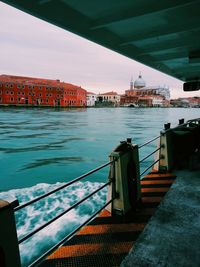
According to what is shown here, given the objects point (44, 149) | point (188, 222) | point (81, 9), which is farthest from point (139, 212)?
point (44, 149)

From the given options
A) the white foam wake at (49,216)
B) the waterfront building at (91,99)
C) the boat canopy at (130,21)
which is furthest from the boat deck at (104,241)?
the waterfront building at (91,99)

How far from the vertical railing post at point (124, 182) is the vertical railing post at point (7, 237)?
2.10m

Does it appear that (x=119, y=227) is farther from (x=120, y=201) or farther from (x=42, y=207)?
(x=42, y=207)

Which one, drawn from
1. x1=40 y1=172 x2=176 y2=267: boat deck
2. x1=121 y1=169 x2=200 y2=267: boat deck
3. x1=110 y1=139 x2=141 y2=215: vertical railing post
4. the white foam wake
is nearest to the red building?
the white foam wake

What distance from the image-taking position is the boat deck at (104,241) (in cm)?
266

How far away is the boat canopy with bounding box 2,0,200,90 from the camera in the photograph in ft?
9.12

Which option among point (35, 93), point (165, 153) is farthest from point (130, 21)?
point (35, 93)

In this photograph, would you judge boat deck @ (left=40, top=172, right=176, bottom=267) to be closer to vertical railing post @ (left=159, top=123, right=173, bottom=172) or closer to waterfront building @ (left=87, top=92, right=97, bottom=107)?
vertical railing post @ (left=159, top=123, right=173, bottom=172)

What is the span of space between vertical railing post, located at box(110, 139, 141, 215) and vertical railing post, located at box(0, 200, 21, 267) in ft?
6.88

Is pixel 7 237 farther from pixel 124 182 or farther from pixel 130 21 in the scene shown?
pixel 130 21

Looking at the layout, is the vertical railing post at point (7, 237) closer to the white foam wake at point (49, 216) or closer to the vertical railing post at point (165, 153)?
the white foam wake at point (49, 216)

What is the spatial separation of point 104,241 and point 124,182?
108cm

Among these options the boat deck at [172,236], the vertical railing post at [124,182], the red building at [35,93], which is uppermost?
the red building at [35,93]

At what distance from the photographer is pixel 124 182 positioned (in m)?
3.80
